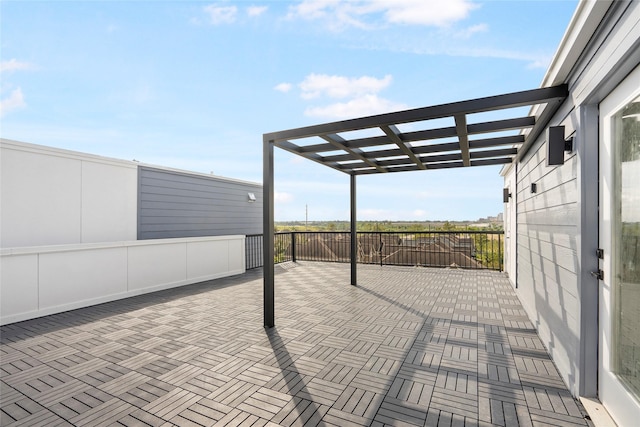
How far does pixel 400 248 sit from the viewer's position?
863 cm

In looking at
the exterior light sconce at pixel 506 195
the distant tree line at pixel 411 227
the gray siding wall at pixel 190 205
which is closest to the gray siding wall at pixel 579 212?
the exterior light sconce at pixel 506 195

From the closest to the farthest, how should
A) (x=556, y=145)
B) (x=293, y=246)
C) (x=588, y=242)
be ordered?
(x=588, y=242), (x=556, y=145), (x=293, y=246)

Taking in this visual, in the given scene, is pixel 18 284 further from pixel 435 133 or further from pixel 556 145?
pixel 556 145

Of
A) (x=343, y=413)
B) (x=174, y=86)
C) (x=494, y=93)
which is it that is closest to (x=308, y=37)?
(x=174, y=86)

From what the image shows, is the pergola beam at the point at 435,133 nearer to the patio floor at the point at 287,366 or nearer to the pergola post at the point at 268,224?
the pergola post at the point at 268,224

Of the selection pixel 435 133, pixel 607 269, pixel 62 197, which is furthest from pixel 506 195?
pixel 62 197

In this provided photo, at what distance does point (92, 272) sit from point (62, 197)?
4.41ft

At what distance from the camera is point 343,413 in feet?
6.21

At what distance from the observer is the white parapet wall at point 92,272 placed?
3742mm

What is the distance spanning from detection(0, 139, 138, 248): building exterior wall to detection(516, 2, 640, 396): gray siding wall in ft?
20.5

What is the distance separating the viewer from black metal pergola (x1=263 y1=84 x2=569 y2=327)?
2512 mm

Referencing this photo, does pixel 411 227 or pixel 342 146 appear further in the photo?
pixel 411 227

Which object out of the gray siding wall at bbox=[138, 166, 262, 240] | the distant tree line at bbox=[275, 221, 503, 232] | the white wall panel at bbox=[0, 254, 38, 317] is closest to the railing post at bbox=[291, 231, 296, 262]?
the distant tree line at bbox=[275, 221, 503, 232]

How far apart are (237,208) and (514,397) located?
7570 mm
